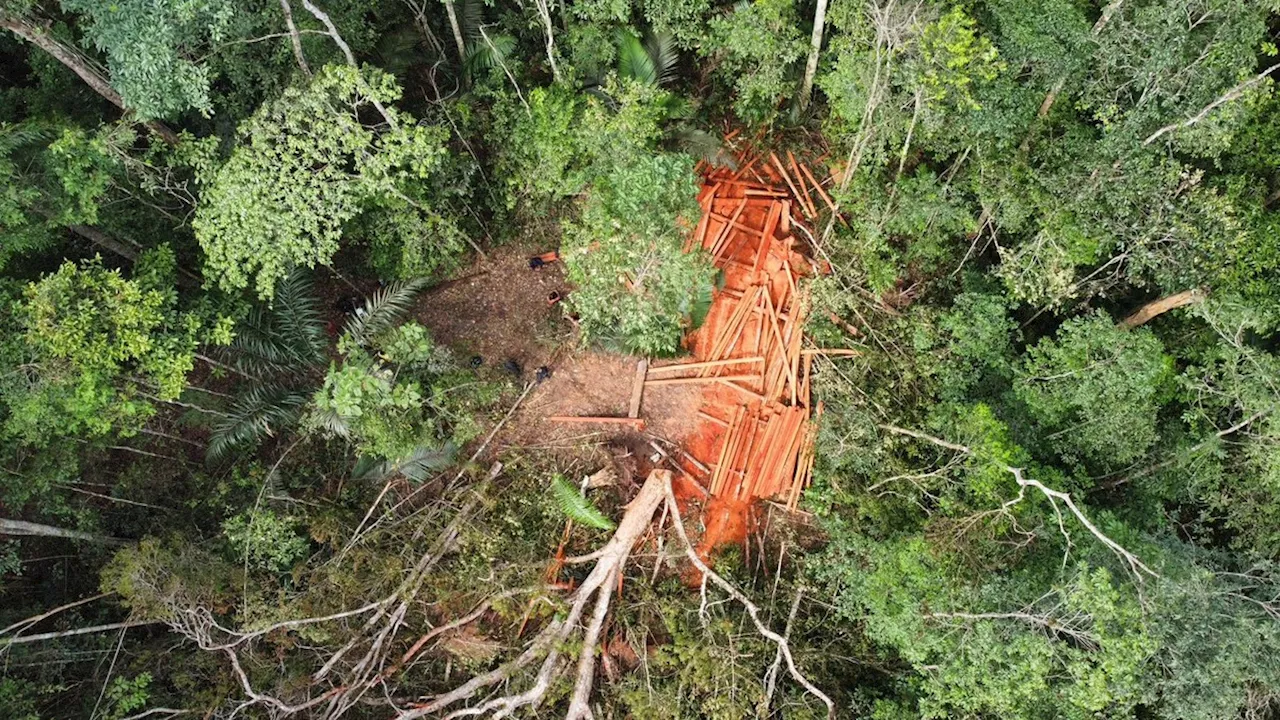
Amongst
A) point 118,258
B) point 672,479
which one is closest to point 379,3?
point 118,258

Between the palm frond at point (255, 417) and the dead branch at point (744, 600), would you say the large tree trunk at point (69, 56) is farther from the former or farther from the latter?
the dead branch at point (744, 600)

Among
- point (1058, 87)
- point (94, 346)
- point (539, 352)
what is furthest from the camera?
point (539, 352)

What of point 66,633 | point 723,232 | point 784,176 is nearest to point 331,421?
point 66,633

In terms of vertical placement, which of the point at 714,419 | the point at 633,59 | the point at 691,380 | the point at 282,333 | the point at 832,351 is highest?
the point at 633,59

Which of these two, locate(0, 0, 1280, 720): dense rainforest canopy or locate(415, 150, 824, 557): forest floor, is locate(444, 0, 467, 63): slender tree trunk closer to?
locate(0, 0, 1280, 720): dense rainforest canopy

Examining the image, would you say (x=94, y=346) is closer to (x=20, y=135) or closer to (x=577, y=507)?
(x=20, y=135)

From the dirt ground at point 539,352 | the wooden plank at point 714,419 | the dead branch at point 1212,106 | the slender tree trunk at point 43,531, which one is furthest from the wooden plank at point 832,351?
the slender tree trunk at point 43,531
